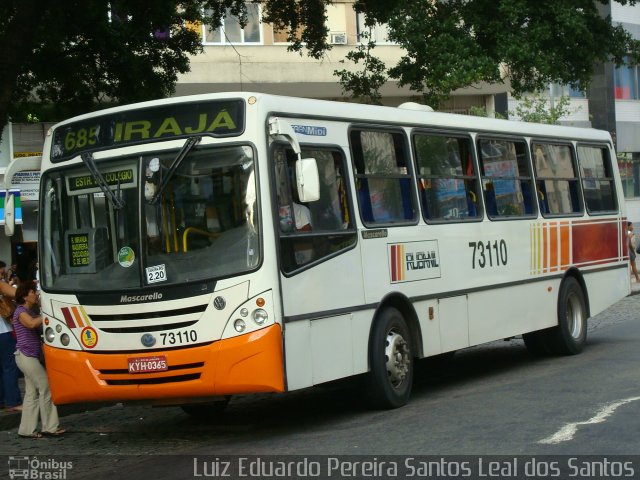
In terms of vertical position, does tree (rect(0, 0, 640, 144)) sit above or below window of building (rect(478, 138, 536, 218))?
above

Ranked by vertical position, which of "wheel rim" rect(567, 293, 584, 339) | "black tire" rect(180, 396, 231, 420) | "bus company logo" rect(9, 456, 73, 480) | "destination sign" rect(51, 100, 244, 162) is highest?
"destination sign" rect(51, 100, 244, 162)

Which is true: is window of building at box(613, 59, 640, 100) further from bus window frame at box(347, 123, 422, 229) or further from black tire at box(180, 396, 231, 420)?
black tire at box(180, 396, 231, 420)

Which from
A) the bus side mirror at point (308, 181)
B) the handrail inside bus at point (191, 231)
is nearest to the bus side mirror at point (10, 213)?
the handrail inside bus at point (191, 231)

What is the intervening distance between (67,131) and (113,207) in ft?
3.84

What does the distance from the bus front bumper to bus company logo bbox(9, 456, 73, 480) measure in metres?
0.65

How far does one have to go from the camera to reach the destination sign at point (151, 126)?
401 inches

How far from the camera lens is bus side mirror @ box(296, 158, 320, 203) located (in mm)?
9883

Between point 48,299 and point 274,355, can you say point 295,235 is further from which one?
point 48,299

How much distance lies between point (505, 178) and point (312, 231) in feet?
15.2

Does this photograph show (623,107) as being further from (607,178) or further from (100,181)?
(100,181)

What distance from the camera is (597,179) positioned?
56.5ft

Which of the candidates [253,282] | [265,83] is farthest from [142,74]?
[265,83]

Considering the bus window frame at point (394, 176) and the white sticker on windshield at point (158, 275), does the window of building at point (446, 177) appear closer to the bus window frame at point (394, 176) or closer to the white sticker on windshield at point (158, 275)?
the bus window frame at point (394, 176)

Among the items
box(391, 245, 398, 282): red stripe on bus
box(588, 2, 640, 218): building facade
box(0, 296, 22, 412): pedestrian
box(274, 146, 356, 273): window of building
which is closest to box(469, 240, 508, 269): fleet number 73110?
box(391, 245, 398, 282): red stripe on bus
